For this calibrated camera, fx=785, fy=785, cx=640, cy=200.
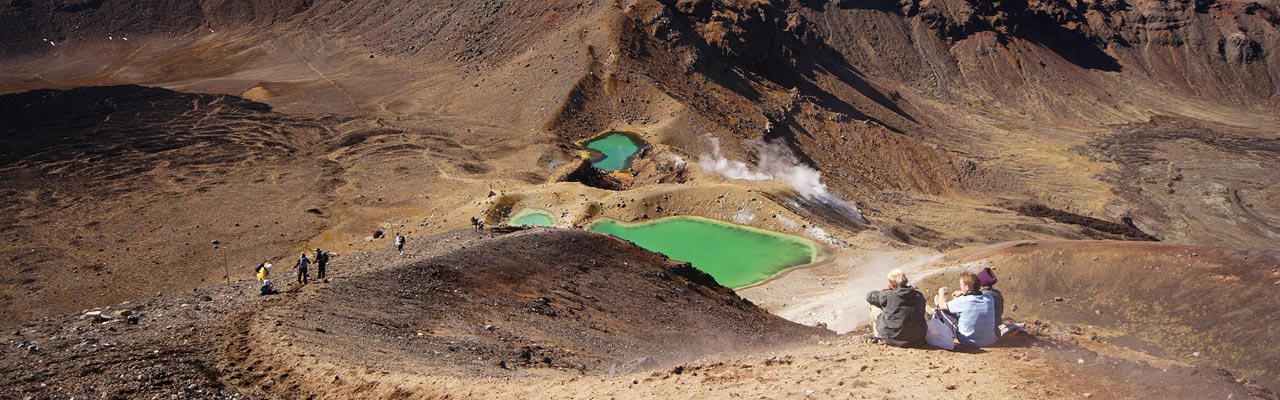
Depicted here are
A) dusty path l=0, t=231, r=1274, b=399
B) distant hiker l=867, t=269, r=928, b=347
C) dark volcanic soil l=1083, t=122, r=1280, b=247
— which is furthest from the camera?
dark volcanic soil l=1083, t=122, r=1280, b=247

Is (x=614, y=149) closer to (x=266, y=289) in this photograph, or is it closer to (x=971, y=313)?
(x=266, y=289)

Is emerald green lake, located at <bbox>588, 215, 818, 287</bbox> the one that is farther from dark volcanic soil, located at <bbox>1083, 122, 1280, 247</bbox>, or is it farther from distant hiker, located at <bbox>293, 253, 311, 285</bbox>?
dark volcanic soil, located at <bbox>1083, 122, 1280, 247</bbox>

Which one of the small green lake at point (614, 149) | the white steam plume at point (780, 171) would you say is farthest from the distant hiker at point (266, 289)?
the small green lake at point (614, 149)

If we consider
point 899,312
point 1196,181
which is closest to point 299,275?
point 899,312

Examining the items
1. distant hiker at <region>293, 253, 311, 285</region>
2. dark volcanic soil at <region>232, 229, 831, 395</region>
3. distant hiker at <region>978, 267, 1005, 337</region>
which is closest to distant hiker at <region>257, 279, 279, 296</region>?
dark volcanic soil at <region>232, 229, 831, 395</region>

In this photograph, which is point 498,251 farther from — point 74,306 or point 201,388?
point 74,306

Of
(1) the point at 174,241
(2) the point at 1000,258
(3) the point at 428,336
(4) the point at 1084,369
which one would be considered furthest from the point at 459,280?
(1) the point at 174,241

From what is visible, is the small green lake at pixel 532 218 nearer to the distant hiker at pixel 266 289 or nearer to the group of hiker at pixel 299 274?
the group of hiker at pixel 299 274

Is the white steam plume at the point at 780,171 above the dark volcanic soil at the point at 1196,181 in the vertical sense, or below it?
above
